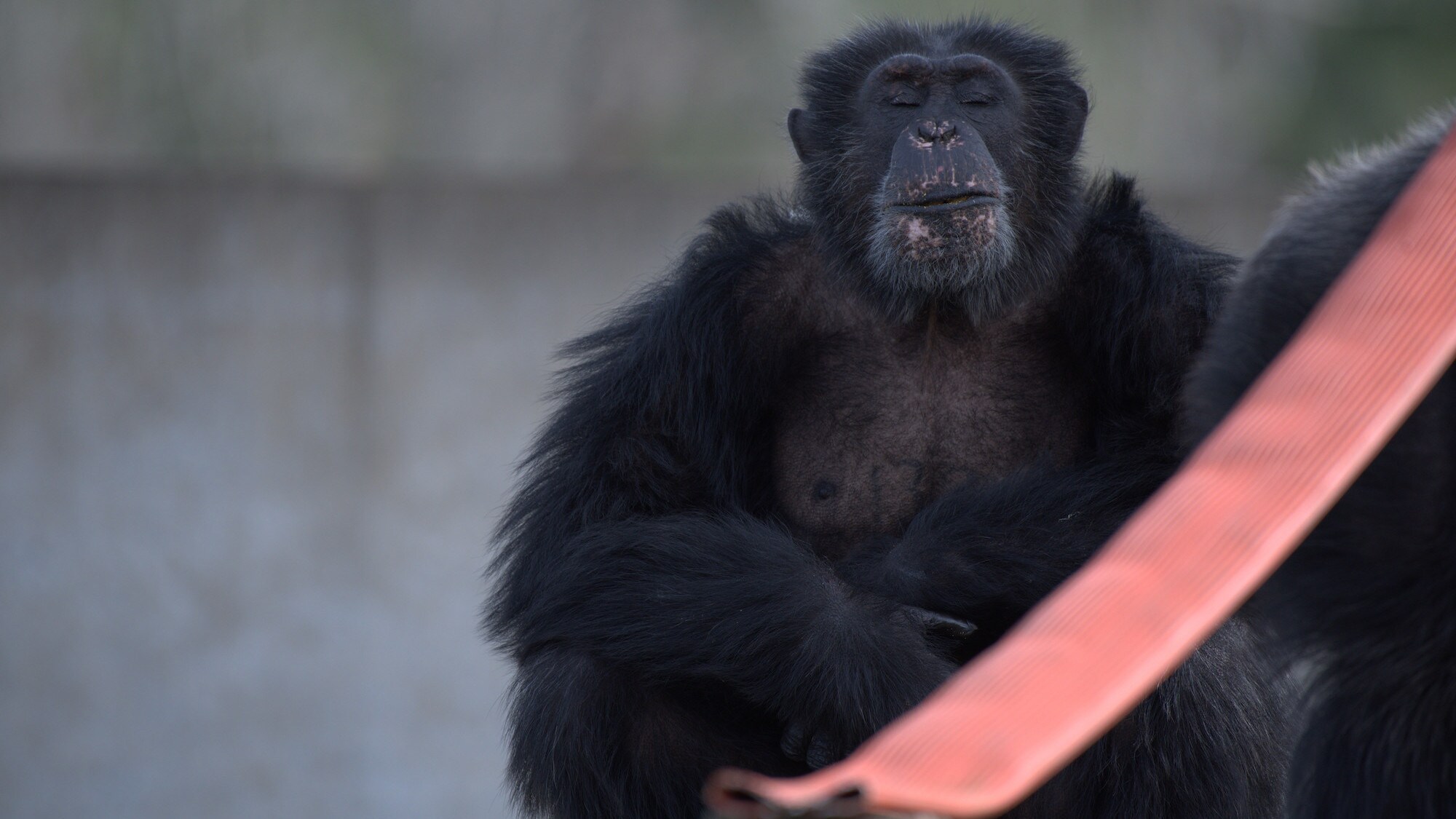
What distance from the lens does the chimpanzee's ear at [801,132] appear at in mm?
3309

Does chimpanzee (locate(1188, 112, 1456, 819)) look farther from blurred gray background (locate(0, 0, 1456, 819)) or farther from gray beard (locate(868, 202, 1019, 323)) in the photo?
blurred gray background (locate(0, 0, 1456, 819))

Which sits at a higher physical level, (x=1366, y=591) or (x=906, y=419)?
(x=906, y=419)

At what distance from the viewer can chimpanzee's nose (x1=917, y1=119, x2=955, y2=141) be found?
2.97 meters

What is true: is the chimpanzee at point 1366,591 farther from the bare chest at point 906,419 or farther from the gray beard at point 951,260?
the bare chest at point 906,419

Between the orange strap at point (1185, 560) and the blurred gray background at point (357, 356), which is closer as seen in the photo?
the orange strap at point (1185, 560)

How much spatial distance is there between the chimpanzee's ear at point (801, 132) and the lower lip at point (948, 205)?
16.0 inches

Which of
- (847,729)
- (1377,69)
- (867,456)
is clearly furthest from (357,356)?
(1377,69)

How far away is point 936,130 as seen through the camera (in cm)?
297

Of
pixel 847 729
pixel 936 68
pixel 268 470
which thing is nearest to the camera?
pixel 847 729

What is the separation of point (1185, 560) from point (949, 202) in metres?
1.75

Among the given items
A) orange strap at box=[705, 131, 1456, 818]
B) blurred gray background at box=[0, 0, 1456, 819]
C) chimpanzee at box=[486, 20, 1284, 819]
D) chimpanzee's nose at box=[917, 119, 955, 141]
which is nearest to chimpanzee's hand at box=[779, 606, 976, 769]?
chimpanzee at box=[486, 20, 1284, 819]

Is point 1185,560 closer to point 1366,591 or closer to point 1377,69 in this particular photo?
point 1366,591

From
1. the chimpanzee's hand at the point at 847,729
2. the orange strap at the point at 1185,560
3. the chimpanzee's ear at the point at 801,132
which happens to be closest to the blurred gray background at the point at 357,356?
the chimpanzee's ear at the point at 801,132

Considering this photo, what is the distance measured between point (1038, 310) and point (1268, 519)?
6.16 feet
